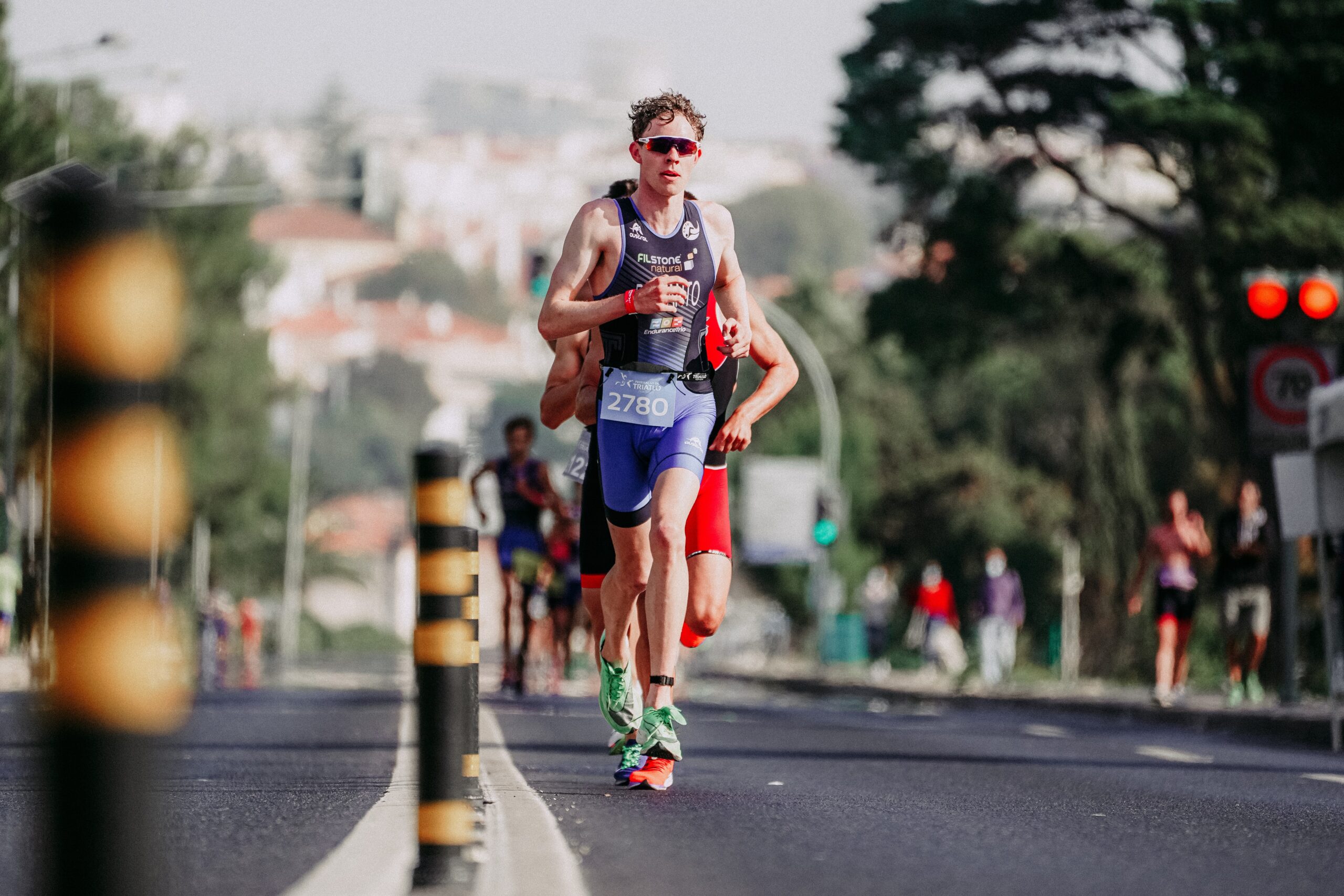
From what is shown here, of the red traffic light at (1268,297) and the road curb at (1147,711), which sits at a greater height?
the red traffic light at (1268,297)

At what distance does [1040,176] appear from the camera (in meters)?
→ 31.1

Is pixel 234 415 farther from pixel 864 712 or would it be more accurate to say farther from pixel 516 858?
pixel 516 858

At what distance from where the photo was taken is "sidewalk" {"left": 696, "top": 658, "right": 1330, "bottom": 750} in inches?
627

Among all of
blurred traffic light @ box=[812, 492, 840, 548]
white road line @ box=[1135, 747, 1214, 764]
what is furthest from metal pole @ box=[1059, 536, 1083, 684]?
white road line @ box=[1135, 747, 1214, 764]

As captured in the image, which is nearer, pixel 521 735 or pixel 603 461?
pixel 603 461

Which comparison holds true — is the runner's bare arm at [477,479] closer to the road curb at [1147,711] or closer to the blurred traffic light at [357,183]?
the road curb at [1147,711]

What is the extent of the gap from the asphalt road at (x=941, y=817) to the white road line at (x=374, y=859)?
1.39ft

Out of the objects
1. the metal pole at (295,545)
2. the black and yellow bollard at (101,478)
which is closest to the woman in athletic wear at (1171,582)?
the black and yellow bollard at (101,478)

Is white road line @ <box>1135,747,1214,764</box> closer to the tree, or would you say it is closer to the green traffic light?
the tree

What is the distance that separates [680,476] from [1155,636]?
2867cm

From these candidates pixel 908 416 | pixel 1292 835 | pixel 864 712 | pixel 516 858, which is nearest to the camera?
pixel 516 858

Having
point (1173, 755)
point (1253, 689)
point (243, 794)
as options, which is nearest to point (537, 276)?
point (1253, 689)

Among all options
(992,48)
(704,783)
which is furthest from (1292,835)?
(992,48)

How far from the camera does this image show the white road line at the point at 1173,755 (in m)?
11.5
